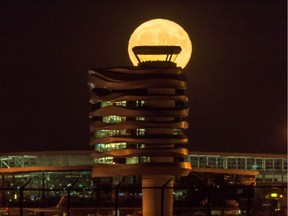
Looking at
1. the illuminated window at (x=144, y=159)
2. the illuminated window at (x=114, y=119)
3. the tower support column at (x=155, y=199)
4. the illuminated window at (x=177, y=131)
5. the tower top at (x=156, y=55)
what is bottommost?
the tower support column at (x=155, y=199)

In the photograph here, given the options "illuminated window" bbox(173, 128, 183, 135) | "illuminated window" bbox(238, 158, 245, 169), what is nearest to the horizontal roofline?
"illuminated window" bbox(238, 158, 245, 169)

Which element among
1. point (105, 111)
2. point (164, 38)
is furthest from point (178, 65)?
point (105, 111)

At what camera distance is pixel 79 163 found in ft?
462

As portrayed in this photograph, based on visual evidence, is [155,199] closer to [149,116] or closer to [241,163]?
[149,116]

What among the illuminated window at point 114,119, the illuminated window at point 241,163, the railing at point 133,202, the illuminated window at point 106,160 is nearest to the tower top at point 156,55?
the illuminated window at point 114,119

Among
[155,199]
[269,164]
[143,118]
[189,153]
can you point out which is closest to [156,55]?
[143,118]

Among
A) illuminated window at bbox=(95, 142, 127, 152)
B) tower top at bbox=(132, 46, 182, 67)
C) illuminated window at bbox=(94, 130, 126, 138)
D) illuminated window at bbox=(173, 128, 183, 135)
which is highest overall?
tower top at bbox=(132, 46, 182, 67)

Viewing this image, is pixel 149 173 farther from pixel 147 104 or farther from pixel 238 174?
pixel 238 174

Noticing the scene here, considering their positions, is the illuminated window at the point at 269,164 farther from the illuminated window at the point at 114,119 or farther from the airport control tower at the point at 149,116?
the illuminated window at the point at 114,119

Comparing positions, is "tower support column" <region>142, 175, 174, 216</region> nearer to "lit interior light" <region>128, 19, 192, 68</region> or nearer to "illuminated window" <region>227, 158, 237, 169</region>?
"lit interior light" <region>128, 19, 192, 68</region>

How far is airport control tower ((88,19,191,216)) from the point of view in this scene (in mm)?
96000

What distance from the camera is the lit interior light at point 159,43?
96812 mm

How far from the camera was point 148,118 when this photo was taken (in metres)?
97.1

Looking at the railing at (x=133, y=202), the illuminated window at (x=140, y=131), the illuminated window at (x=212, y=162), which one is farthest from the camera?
the illuminated window at (x=212, y=162)
